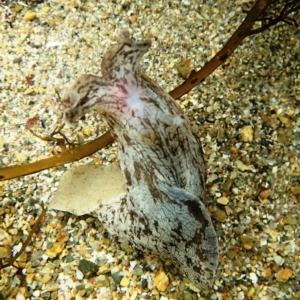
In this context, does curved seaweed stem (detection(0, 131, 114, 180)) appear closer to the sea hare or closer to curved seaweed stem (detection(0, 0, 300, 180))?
curved seaweed stem (detection(0, 0, 300, 180))

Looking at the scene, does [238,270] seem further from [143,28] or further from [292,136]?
[143,28]

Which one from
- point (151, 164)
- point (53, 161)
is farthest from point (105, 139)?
point (151, 164)

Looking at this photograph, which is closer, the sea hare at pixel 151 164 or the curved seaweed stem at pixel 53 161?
the sea hare at pixel 151 164

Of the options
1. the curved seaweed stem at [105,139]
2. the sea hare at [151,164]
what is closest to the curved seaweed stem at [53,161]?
the curved seaweed stem at [105,139]

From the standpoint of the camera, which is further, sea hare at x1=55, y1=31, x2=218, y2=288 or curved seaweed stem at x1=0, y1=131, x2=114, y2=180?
curved seaweed stem at x1=0, y1=131, x2=114, y2=180

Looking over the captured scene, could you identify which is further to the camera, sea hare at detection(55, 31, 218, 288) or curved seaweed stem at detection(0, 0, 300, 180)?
curved seaweed stem at detection(0, 0, 300, 180)

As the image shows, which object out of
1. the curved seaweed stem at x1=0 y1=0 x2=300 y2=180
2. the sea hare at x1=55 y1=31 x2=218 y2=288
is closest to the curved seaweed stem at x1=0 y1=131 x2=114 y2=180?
the curved seaweed stem at x1=0 y1=0 x2=300 y2=180

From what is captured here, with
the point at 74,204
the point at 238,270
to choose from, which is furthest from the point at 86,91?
the point at 238,270

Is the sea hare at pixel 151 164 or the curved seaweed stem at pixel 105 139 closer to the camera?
the sea hare at pixel 151 164

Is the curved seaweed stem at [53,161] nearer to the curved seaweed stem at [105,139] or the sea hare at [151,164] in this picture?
the curved seaweed stem at [105,139]
